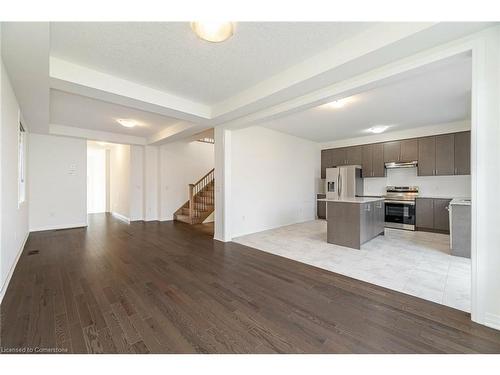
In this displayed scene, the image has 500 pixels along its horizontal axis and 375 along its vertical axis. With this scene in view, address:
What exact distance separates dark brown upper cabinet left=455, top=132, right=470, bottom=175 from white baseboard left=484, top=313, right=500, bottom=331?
4682 mm

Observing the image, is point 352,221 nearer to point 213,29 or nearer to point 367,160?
point 367,160

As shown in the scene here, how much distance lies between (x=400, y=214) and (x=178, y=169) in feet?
23.3

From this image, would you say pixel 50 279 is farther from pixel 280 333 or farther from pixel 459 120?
pixel 459 120

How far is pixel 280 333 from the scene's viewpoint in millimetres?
1687

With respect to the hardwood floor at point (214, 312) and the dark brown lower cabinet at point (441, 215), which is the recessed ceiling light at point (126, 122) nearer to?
the hardwood floor at point (214, 312)

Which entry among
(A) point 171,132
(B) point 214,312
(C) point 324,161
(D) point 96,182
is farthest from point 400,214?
(D) point 96,182

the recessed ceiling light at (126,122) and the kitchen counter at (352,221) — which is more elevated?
the recessed ceiling light at (126,122)

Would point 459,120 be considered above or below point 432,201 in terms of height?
above

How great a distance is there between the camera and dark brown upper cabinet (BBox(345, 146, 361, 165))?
22.0 ft

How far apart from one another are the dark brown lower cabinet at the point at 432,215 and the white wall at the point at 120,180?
8.74 meters

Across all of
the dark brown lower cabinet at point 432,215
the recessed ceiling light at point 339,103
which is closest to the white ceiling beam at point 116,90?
the recessed ceiling light at point 339,103

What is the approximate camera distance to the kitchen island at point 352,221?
3971mm
